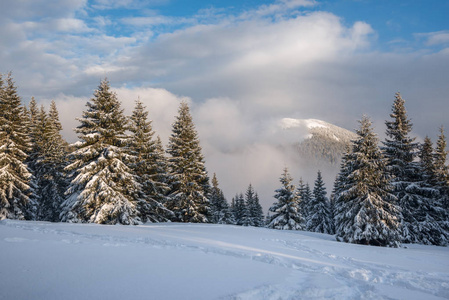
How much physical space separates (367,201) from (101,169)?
63.7ft

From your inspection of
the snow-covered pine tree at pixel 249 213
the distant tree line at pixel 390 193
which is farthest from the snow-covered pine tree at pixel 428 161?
the snow-covered pine tree at pixel 249 213

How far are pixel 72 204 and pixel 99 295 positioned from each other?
1867 centimetres

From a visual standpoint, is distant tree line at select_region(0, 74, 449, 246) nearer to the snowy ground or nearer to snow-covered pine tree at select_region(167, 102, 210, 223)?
snow-covered pine tree at select_region(167, 102, 210, 223)

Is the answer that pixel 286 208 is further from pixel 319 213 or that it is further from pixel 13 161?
pixel 13 161

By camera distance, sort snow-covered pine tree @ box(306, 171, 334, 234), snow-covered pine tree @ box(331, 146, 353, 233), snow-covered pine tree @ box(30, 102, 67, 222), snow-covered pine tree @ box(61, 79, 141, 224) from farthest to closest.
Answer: snow-covered pine tree @ box(306, 171, 334, 234)
snow-covered pine tree @ box(30, 102, 67, 222)
snow-covered pine tree @ box(331, 146, 353, 233)
snow-covered pine tree @ box(61, 79, 141, 224)

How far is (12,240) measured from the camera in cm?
800

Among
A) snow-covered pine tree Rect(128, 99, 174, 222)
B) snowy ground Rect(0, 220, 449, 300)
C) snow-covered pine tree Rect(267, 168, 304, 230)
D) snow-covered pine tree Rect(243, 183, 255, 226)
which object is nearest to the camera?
snowy ground Rect(0, 220, 449, 300)

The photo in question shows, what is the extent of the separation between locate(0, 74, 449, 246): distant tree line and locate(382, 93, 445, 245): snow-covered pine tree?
3.2 inches

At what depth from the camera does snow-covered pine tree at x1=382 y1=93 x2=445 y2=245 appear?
23.4m

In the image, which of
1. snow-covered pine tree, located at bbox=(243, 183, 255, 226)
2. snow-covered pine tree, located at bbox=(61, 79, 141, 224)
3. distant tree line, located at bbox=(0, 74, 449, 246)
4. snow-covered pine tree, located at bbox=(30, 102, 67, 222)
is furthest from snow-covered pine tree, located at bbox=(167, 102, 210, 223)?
snow-covered pine tree, located at bbox=(243, 183, 255, 226)

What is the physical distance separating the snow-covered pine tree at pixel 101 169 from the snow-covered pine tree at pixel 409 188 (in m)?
21.7

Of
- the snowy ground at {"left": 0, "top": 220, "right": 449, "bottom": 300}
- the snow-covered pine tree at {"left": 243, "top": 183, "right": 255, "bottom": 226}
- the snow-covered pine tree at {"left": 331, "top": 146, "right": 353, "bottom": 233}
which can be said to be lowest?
the snow-covered pine tree at {"left": 243, "top": 183, "right": 255, "bottom": 226}

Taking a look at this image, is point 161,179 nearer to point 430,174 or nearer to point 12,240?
point 12,240

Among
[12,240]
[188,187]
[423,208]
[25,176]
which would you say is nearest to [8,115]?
[25,176]
